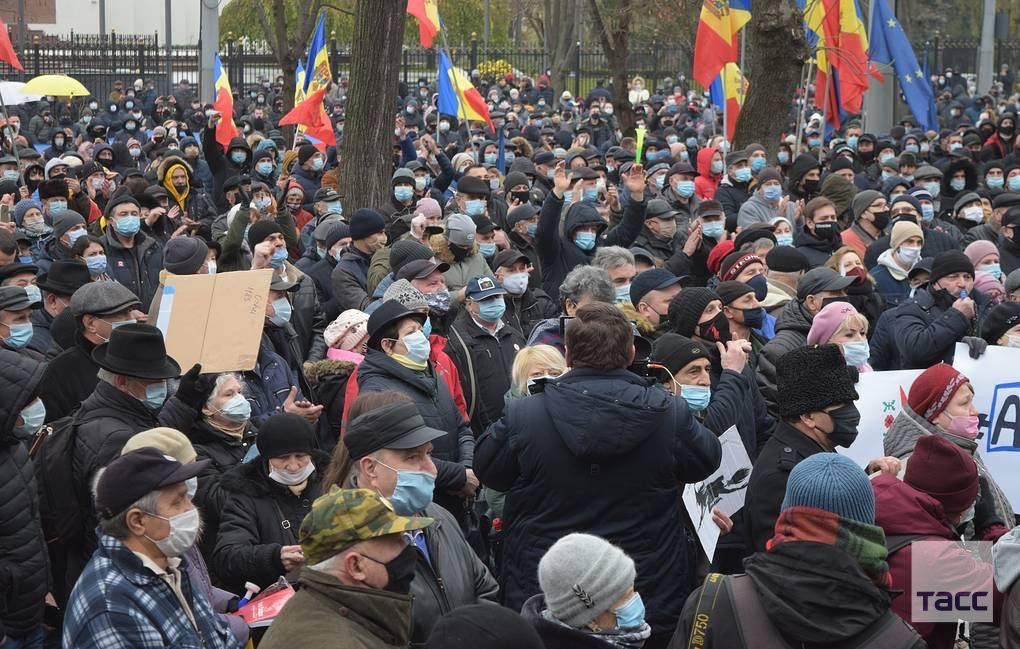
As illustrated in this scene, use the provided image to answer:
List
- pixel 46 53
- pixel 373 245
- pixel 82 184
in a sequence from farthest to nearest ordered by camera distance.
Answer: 1. pixel 46 53
2. pixel 82 184
3. pixel 373 245

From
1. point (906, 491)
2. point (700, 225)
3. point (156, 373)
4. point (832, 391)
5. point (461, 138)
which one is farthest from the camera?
point (461, 138)

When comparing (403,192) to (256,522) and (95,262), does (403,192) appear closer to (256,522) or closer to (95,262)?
(95,262)

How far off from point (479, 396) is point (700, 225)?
3.68 m

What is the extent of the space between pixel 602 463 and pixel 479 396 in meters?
2.48

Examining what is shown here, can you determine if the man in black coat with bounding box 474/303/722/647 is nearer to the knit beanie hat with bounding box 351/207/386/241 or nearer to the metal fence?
the knit beanie hat with bounding box 351/207/386/241

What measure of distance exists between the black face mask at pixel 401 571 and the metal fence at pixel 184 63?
3624cm

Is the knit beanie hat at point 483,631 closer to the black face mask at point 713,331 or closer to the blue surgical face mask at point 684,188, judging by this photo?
the black face mask at point 713,331

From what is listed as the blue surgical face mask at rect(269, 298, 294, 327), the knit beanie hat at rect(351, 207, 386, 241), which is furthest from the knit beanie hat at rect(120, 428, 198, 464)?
the knit beanie hat at rect(351, 207, 386, 241)

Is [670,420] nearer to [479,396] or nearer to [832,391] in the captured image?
[832,391]

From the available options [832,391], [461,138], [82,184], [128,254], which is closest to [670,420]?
[832,391]

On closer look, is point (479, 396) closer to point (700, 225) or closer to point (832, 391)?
point (832, 391)

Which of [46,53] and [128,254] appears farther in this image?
[46,53]

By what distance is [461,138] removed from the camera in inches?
922

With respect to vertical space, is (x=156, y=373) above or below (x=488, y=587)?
above
